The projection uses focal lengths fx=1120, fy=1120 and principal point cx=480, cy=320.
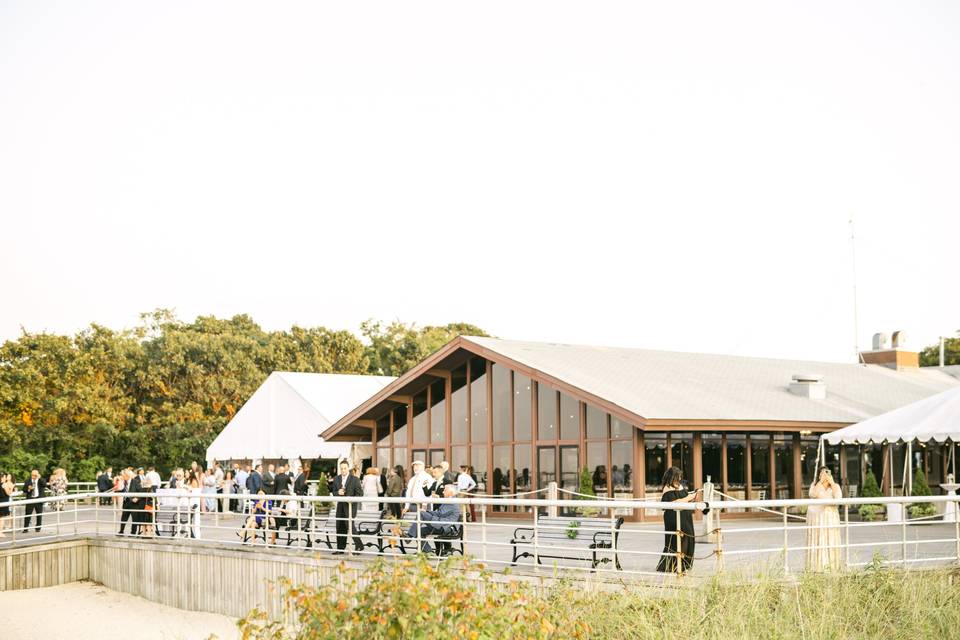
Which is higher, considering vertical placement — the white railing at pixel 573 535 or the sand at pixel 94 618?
the white railing at pixel 573 535

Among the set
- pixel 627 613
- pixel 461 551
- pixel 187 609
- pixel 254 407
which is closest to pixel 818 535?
pixel 461 551

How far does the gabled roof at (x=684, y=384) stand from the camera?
2742 cm

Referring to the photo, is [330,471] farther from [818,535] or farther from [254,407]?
[818,535]

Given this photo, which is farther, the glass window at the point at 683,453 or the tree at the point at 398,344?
the tree at the point at 398,344

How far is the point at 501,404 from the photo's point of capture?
3031 cm

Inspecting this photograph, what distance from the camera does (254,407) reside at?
40125 mm

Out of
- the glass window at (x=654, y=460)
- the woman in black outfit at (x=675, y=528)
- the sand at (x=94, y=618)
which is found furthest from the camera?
the glass window at (x=654, y=460)

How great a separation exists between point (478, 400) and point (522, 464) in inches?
92.6

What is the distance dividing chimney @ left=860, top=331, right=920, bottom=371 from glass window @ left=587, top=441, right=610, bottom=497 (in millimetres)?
20112

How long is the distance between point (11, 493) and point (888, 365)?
3211cm

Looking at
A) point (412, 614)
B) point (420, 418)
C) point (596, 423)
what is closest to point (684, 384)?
point (596, 423)

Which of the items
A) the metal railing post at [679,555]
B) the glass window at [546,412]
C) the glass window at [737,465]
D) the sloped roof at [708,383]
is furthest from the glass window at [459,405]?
the metal railing post at [679,555]

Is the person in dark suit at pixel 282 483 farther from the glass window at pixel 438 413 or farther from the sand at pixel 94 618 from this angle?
the glass window at pixel 438 413

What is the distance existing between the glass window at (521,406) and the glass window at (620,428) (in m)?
2.73
